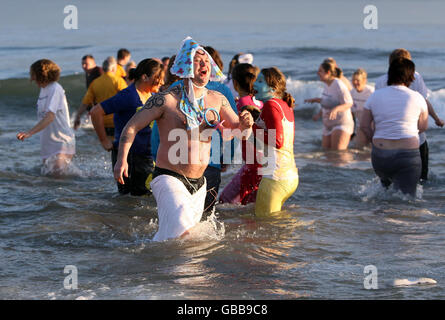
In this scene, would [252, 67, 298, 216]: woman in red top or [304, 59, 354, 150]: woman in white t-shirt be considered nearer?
[252, 67, 298, 216]: woman in red top

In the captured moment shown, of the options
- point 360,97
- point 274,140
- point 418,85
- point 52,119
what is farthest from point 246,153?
point 360,97

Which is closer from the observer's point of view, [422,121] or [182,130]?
[182,130]

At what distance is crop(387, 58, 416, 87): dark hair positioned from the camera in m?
7.61

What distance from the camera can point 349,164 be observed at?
11.6 m

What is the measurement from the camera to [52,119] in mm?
9008

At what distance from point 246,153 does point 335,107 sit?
492 centimetres

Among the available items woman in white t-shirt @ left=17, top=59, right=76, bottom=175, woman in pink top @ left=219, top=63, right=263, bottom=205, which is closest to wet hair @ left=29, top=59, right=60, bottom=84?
woman in white t-shirt @ left=17, top=59, right=76, bottom=175

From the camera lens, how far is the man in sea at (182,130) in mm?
5508

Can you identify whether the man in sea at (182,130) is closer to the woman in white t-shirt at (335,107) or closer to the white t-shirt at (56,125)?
the white t-shirt at (56,125)

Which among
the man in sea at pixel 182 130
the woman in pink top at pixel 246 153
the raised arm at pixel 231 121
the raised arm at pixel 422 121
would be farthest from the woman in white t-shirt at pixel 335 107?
the man in sea at pixel 182 130

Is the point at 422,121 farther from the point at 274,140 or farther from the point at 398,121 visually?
the point at 274,140

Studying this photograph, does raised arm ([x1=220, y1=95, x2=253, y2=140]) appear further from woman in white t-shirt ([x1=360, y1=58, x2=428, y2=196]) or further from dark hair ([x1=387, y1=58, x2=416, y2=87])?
dark hair ([x1=387, y1=58, x2=416, y2=87])

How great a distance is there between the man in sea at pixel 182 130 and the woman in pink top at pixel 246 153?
3.16 ft

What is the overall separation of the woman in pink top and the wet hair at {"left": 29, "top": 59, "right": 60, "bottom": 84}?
3063 millimetres
